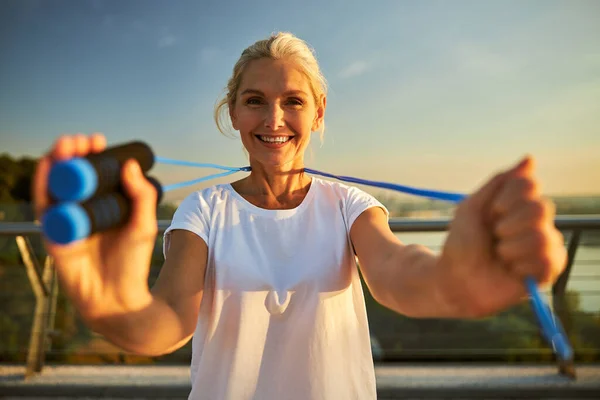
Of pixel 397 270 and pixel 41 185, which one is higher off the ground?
pixel 41 185

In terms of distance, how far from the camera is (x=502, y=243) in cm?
58

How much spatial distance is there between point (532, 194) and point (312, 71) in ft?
2.77

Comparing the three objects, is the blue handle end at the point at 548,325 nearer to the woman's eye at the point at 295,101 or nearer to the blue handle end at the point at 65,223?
the blue handle end at the point at 65,223

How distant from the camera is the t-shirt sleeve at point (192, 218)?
3.75ft

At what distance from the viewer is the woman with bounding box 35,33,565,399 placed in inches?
39.0

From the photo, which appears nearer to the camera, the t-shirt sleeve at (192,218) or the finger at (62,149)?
the finger at (62,149)

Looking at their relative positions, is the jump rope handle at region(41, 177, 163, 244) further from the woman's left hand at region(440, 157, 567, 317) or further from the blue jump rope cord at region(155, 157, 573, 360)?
the woman's left hand at region(440, 157, 567, 317)

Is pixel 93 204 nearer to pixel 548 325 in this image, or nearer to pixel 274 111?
pixel 548 325

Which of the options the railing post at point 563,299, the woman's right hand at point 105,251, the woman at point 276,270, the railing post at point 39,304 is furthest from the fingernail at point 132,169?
the railing post at point 563,299

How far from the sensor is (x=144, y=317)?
880mm

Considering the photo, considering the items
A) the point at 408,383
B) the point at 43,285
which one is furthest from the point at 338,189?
the point at 43,285

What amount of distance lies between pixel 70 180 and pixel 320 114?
0.94m

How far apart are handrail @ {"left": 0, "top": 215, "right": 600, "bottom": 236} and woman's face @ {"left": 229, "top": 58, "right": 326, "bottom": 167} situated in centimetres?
126

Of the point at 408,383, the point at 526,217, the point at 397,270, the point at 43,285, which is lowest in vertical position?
the point at 408,383
